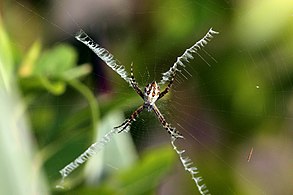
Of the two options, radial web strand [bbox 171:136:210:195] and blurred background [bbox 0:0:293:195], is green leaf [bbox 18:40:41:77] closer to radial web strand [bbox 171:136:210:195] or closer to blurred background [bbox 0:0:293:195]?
blurred background [bbox 0:0:293:195]

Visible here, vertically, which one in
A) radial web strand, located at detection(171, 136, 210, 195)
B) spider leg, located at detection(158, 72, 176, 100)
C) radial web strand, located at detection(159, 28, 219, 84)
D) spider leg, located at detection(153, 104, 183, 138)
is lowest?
radial web strand, located at detection(171, 136, 210, 195)

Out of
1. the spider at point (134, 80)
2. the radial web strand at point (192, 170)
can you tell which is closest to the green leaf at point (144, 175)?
the spider at point (134, 80)

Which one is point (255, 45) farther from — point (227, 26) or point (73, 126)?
point (73, 126)

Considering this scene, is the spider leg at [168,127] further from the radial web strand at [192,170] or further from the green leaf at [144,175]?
the green leaf at [144,175]

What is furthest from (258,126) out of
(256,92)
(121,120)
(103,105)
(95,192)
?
(95,192)

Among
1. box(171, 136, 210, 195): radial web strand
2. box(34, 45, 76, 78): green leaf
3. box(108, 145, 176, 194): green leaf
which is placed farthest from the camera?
box(171, 136, 210, 195): radial web strand

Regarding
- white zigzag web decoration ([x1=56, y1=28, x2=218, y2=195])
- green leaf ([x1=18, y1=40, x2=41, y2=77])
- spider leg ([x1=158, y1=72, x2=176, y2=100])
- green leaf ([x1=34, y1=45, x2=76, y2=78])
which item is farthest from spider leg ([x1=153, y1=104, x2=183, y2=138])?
green leaf ([x1=18, y1=40, x2=41, y2=77])

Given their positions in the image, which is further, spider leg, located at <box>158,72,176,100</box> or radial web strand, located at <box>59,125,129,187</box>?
spider leg, located at <box>158,72,176,100</box>
